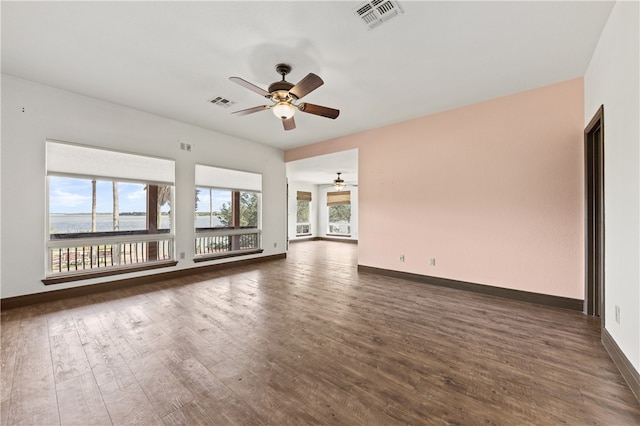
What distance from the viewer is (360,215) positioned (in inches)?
214

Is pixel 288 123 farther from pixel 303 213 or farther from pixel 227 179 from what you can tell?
pixel 303 213

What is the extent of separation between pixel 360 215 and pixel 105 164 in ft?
15.1

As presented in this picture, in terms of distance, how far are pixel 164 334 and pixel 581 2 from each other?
15.7ft

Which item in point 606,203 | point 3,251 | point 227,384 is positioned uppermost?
point 606,203

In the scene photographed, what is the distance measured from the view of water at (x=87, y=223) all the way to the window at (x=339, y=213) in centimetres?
761

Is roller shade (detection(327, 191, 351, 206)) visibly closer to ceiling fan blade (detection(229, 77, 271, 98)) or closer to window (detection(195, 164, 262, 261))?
window (detection(195, 164, 262, 261))

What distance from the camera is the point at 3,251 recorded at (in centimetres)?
324

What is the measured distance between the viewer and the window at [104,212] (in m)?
3.72

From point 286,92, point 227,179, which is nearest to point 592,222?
point 286,92

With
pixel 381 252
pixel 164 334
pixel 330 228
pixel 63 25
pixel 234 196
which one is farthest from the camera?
pixel 330 228

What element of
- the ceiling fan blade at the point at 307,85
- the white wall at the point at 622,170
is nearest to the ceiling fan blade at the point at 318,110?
the ceiling fan blade at the point at 307,85

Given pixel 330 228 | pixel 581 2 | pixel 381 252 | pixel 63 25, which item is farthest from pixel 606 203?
pixel 330 228

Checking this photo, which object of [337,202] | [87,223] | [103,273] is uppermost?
[337,202]

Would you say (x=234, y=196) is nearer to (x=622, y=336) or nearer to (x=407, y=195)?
(x=407, y=195)
